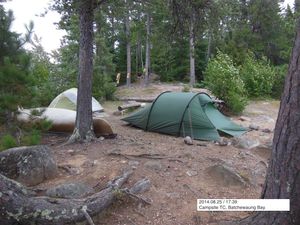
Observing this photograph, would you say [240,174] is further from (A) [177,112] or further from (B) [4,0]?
(B) [4,0]

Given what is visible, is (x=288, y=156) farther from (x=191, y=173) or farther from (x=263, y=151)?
(x=263, y=151)

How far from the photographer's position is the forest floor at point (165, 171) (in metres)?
4.12

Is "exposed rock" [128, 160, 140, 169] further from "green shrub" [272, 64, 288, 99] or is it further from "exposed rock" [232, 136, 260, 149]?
"green shrub" [272, 64, 288, 99]

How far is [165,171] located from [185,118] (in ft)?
11.9

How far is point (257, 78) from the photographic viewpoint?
1748 centimetres

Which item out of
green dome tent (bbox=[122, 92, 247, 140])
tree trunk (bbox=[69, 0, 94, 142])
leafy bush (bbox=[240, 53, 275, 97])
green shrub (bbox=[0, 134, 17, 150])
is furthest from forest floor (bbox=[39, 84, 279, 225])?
leafy bush (bbox=[240, 53, 275, 97])

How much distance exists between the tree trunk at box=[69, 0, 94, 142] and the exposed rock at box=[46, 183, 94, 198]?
9.38ft

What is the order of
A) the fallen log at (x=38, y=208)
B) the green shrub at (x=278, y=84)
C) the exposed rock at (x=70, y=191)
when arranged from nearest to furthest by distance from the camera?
the fallen log at (x=38, y=208), the exposed rock at (x=70, y=191), the green shrub at (x=278, y=84)

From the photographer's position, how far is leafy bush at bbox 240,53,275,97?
1720 centimetres

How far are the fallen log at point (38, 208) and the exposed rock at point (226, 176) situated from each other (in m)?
2.12

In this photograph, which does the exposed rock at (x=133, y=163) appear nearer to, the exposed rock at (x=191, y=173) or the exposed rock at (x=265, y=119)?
the exposed rock at (x=191, y=173)

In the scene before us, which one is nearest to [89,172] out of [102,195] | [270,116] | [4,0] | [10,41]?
[102,195]

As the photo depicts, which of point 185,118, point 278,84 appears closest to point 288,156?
point 185,118

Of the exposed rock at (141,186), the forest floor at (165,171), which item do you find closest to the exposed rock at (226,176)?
the forest floor at (165,171)
